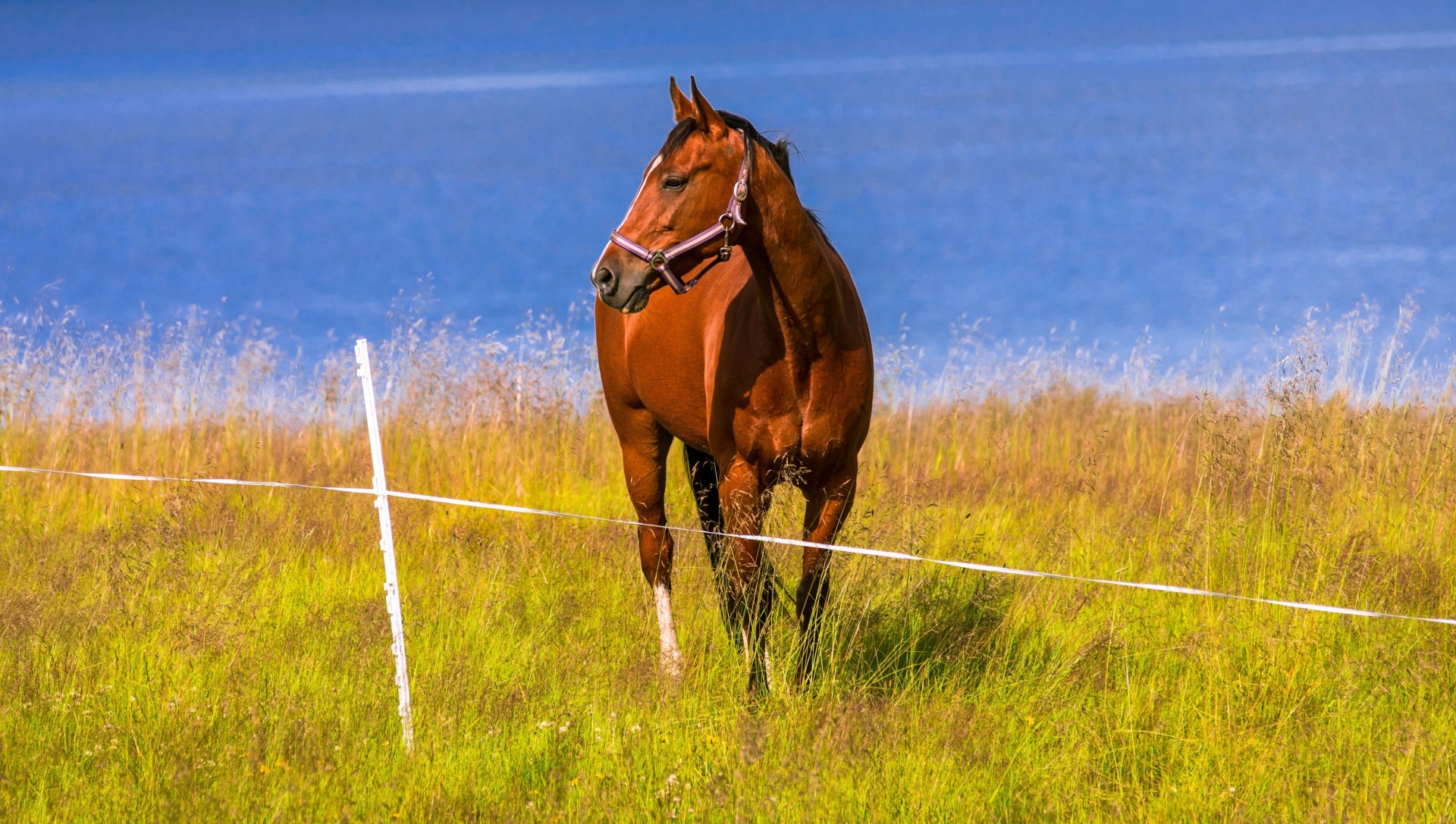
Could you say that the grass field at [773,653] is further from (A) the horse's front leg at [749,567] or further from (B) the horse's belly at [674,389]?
(B) the horse's belly at [674,389]

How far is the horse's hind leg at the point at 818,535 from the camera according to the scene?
14.4 ft

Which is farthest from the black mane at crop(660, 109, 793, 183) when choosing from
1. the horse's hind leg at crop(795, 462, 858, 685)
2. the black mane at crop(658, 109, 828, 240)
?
the horse's hind leg at crop(795, 462, 858, 685)

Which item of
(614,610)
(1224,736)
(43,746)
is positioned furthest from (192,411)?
(1224,736)

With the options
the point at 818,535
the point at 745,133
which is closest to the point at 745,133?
the point at 745,133

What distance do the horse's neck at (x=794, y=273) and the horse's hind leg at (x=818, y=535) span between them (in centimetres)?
56

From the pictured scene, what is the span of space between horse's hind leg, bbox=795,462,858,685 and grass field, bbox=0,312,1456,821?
90 mm

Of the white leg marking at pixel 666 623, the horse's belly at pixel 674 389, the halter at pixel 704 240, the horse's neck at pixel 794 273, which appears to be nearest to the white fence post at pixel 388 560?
the halter at pixel 704 240

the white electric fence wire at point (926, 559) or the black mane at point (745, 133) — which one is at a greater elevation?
the black mane at point (745, 133)

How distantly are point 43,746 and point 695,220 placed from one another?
2.64m

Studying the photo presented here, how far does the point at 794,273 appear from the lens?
4160 mm

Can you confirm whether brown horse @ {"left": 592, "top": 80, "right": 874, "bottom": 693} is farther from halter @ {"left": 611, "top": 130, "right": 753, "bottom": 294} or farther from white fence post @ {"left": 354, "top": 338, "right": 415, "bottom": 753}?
white fence post @ {"left": 354, "top": 338, "right": 415, "bottom": 753}

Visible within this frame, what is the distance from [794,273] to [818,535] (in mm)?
1035

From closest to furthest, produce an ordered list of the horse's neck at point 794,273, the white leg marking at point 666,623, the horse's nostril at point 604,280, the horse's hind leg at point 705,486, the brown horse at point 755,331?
the horse's nostril at point 604,280 < the brown horse at point 755,331 < the horse's neck at point 794,273 < the white leg marking at point 666,623 < the horse's hind leg at point 705,486

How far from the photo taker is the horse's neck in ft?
13.5
